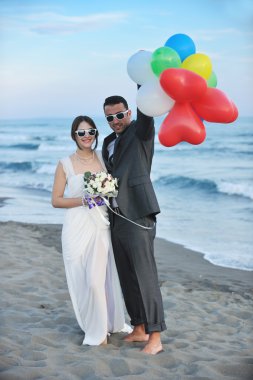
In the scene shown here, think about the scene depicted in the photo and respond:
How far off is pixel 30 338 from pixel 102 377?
873mm

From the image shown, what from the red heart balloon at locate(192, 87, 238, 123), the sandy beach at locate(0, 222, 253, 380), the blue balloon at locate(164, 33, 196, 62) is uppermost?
the blue balloon at locate(164, 33, 196, 62)

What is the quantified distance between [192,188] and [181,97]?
12.5 meters

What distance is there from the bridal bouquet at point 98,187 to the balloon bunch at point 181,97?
1.65 ft

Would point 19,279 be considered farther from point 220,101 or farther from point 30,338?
point 220,101

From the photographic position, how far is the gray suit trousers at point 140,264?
4219 millimetres

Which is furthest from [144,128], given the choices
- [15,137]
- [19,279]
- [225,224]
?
[15,137]

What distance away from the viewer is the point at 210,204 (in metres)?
13.2

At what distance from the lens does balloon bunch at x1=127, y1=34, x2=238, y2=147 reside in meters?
3.66

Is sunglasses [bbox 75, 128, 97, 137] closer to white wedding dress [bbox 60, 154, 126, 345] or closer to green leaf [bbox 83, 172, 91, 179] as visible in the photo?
white wedding dress [bbox 60, 154, 126, 345]

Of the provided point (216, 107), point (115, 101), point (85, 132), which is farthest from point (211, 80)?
point (85, 132)

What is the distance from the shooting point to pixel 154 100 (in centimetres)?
377

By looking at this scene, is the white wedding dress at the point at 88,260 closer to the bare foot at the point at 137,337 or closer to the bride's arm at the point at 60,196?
the bride's arm at the point at 60,196

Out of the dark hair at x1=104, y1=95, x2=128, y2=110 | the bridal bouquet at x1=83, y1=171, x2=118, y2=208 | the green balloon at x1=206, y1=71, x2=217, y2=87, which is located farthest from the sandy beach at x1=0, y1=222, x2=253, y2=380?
the green balloon at x1=206, y1=71, x2=217, y2=87

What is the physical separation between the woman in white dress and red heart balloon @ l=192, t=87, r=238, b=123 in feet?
3.06
